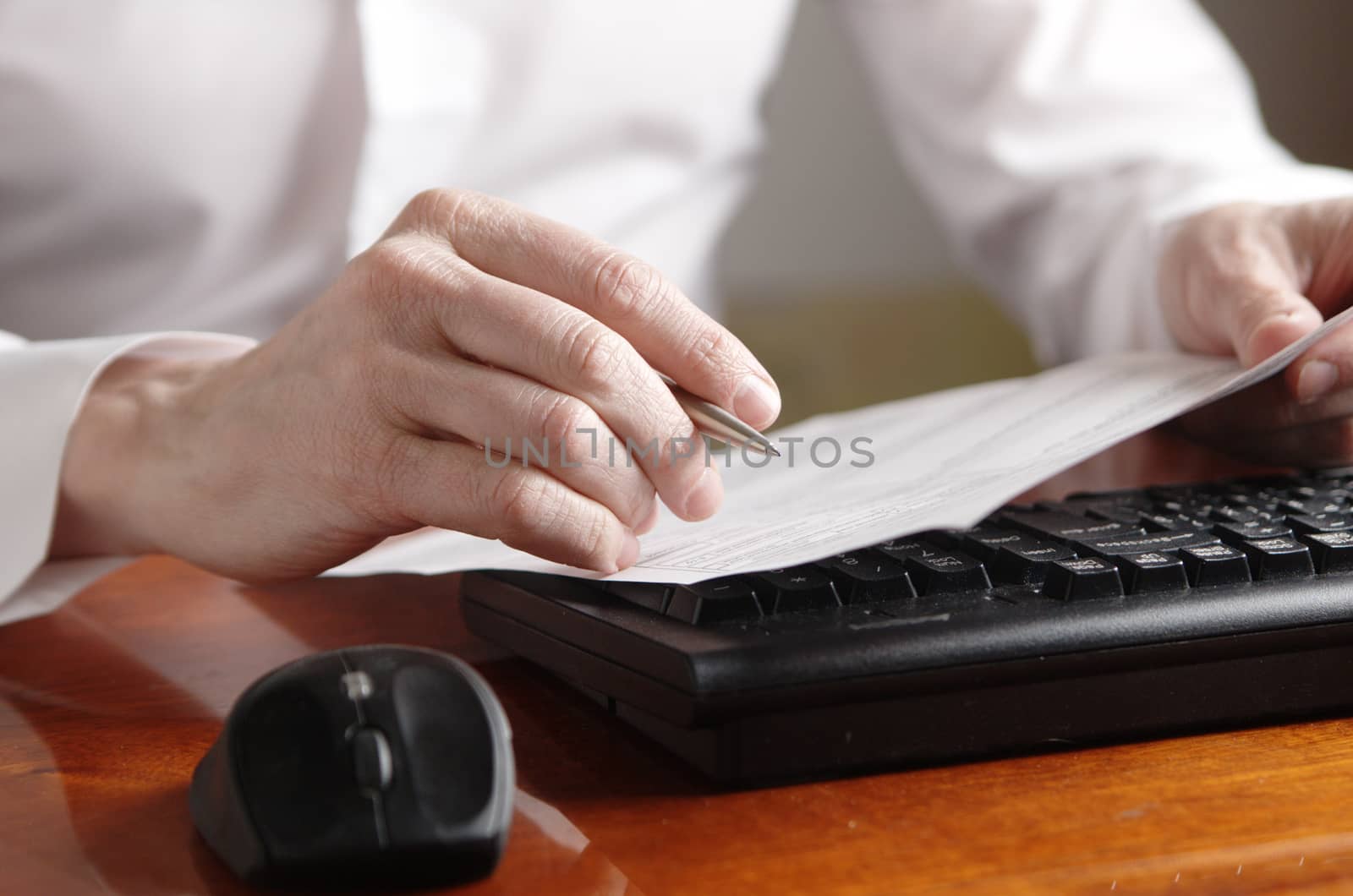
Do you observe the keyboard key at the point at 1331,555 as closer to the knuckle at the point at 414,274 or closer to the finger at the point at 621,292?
the finger at the point at 621,292

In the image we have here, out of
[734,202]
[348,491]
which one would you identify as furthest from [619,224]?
[348,491]

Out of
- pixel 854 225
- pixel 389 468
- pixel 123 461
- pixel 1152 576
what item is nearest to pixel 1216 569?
pixel 1152 576

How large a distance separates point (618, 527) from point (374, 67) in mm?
484

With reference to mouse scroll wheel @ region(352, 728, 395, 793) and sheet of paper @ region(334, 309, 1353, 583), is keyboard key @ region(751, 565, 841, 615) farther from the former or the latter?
mouse scroll wheel @ region(352, 728, 395, 793)

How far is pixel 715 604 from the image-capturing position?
11.9 inches

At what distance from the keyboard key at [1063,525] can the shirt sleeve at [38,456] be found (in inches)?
14.2

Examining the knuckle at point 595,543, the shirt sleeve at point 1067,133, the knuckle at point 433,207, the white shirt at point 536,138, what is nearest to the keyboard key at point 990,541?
the knuckle at point 595,543

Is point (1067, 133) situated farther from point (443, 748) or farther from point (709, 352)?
point (443, 748)

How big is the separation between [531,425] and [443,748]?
145mm

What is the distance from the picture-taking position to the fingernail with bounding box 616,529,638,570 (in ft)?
1.20

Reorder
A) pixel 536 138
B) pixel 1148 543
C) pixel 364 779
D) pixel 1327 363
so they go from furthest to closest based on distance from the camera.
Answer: pixel 536 138 → pixel 1327 363 → pixel 1148 543 → pixel 364 779

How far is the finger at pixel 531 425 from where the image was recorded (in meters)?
0.37

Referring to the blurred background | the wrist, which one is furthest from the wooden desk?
the blurred background

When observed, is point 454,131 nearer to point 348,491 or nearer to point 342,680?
point 348,491
